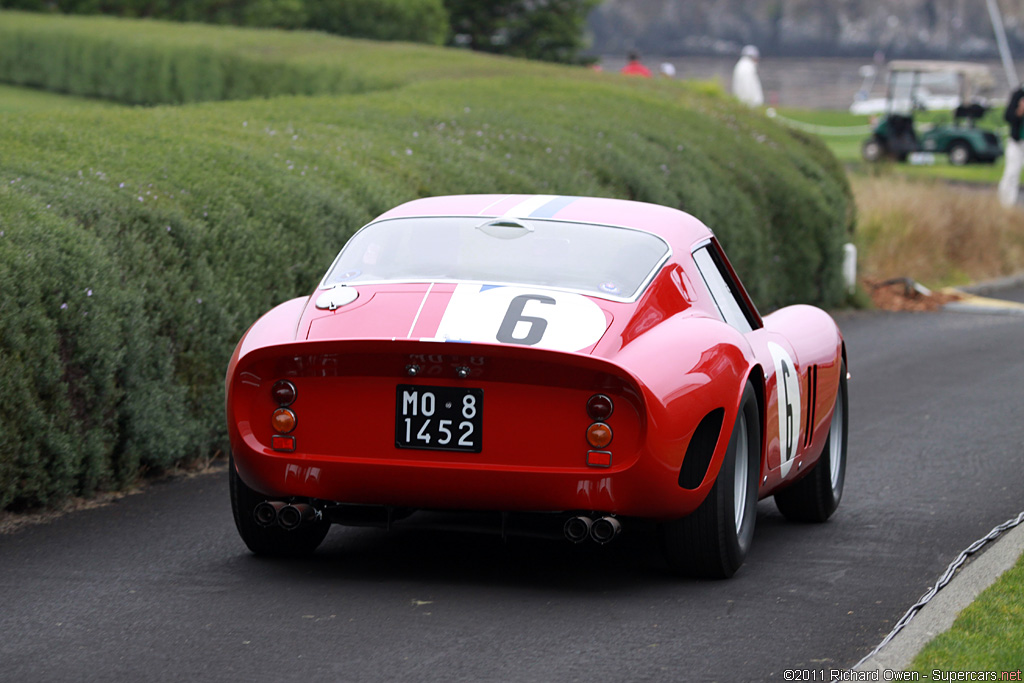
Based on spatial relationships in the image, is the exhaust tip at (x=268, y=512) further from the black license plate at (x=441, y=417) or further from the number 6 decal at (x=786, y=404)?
the number 6 decal at (x=786, y=404)

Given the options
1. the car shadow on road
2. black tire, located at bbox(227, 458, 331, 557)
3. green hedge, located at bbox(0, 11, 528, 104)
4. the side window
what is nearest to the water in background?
green hedge, located at bbox(0, 11, 528, 104)

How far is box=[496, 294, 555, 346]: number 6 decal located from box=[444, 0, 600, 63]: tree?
38417 mm

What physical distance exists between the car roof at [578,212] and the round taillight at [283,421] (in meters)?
1.24

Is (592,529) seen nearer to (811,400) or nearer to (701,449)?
(701,449)

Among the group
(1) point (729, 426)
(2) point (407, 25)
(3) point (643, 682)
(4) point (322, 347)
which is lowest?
(2) point (407, 25)

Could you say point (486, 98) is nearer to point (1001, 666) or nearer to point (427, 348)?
point (427, 348)

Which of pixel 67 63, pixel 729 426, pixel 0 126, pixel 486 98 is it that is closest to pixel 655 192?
pixel 486 98

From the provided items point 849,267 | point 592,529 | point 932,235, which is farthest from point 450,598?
point 932,235

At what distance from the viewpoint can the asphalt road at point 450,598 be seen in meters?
4.62

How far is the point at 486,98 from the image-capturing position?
16188mm

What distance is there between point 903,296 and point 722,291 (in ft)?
43.3

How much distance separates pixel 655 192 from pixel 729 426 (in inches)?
344

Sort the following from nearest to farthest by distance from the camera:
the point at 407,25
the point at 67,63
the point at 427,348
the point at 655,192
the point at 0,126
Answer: the point at 427,348 < the point at 0,126 < the point at 655,192 < the point at 67,63 < the point at 407,25

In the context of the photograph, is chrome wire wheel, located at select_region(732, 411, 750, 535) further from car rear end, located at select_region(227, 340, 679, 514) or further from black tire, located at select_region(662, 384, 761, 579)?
car rear end, located at select_region(227, 340, 679, 514)
